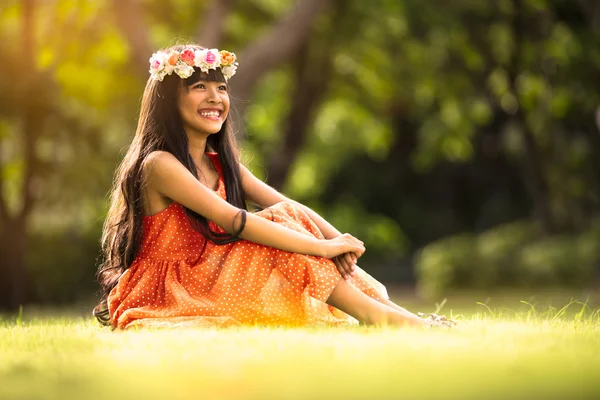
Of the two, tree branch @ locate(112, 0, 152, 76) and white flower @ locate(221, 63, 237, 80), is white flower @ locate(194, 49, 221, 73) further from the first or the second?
tree branch @ locate(112, 0, 152, 76)

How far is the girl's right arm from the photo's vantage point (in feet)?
16.9

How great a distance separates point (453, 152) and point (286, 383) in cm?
1573

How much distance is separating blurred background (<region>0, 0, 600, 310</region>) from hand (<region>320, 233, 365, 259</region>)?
24.0 ft

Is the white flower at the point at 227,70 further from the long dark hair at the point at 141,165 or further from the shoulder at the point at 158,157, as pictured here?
the shoulder at the point at 158,157

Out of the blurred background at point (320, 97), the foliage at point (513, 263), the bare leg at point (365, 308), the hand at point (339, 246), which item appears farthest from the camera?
the foliage at point (513, 263)

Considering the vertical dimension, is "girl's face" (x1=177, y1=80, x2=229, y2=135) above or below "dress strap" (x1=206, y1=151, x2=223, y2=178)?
above

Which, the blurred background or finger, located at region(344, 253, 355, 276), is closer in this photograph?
finger, located at region(344, 253, 355, 276)

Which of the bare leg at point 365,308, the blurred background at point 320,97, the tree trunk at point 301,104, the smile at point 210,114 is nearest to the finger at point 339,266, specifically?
the bare leg at point 365,308

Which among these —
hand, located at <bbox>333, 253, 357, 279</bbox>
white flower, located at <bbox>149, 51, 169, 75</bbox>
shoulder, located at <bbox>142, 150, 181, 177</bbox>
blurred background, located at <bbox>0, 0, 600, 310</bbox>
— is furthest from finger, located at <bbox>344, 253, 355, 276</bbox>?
blurred background, located at <bbox>0, 0, 600, 310</bbox>

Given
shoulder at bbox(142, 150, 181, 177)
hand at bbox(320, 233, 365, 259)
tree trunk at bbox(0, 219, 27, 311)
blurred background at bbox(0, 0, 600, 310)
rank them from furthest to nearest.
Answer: tree trunk at bbox(0, 219, 27, 311), blurred background at bbox(0, 0, 600, 310), shoulder at bbox(142, 150, 181, 177), hand at bbox(320, 233, 365, 259)

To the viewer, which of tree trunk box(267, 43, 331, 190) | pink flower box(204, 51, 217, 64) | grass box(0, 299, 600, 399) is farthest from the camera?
tree trunk box(267, 43, 331, 190)

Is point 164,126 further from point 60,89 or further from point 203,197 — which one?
point 60,89

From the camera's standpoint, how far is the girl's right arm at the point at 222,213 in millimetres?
5160

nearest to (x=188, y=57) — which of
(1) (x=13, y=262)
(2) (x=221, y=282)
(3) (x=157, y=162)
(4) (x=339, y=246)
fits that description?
(3) (x=157, y=162)
